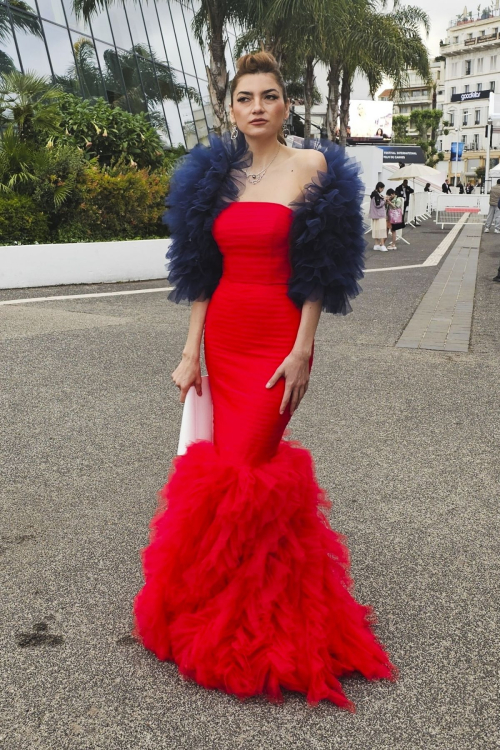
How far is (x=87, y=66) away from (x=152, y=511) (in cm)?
1998

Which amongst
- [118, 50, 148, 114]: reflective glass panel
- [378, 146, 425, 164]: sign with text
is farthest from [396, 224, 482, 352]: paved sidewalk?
[378, 146, 425, 164]: sign with text

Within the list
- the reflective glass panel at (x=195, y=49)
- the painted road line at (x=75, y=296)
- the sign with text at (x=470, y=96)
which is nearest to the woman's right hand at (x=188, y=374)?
the painted road line at (x=75, y=296)

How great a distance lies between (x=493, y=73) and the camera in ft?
381

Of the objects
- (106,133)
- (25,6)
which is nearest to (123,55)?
(25,6)

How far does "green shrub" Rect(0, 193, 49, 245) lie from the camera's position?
1301 centimetres

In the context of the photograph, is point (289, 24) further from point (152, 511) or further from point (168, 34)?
point (152, 511)

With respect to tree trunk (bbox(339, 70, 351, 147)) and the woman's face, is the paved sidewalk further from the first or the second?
tree trunk (bbox(339, 70, 351, 147))

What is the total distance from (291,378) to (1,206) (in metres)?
11.6

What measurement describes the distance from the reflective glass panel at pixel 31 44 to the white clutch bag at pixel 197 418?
59.2 feet

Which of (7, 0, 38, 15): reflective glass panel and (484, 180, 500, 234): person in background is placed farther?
(484, 180, 500, 234): person in background

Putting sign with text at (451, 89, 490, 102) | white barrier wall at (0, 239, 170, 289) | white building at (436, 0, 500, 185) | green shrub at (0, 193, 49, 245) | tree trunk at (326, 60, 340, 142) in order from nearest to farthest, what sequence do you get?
white barrier wall at (0, 239, 170, 289), green shrub at (0, 193, 49, 245), tree trunk at (326, 60, 340, 142), sign with text at (451, 89, 490, 102), white building at (436, 0, 500, 185)

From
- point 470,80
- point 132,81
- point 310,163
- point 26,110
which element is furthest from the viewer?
point 470,80

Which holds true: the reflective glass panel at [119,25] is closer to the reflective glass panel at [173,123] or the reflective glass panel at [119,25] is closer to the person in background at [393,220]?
the reflective glass panel at [173,123]

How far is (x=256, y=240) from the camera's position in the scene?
2.59m
